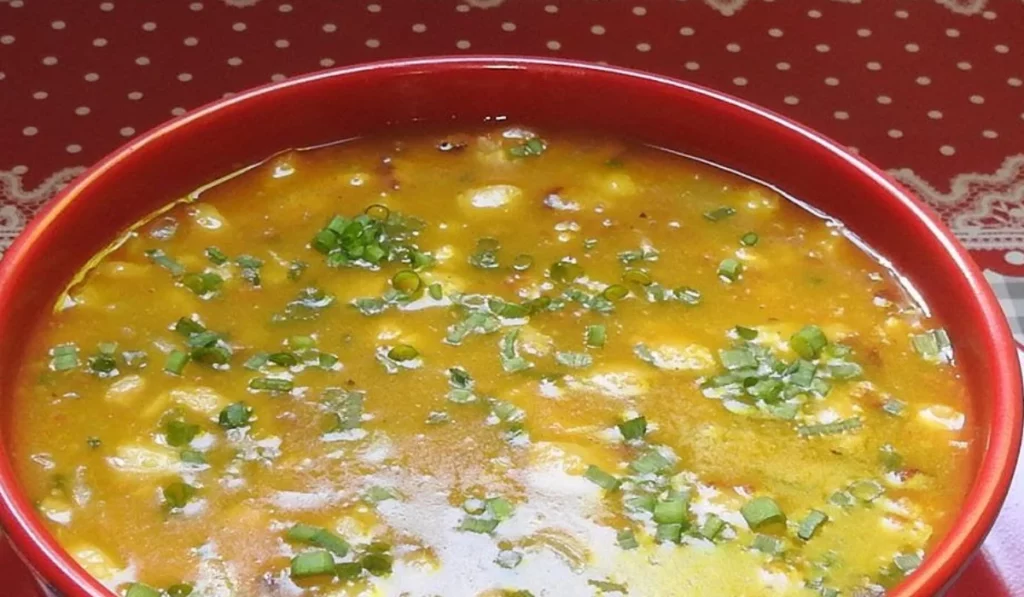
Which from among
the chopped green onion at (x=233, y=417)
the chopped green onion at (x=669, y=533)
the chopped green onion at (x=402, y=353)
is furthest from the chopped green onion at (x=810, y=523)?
the chopped green onion at (x=233, y=417)

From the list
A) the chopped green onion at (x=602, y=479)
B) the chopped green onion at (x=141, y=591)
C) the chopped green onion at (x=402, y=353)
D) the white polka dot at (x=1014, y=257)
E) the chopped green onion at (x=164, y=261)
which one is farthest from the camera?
the white polka dot at (x=1014, y=257)

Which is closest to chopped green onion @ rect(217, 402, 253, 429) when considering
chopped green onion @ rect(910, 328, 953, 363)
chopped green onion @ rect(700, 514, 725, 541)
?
chopped green onion @ rect(700, 514, 725, 541)

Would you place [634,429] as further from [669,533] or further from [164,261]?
[164,261]

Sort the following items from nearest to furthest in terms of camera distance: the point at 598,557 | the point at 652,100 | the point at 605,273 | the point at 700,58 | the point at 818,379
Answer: the point at 598,557 → the point at 818,379 → the point at 605,273 → the point at 652,100 → the point at 700,58

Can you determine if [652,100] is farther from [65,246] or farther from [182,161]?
[65,246]

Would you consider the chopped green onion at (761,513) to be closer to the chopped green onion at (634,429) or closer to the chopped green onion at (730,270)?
the chopped green onion at (634,429)

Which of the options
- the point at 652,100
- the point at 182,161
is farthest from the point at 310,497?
the point at 652,100

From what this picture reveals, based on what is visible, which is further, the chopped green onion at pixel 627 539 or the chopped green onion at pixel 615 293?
the chopped green onion at pixel 615 293

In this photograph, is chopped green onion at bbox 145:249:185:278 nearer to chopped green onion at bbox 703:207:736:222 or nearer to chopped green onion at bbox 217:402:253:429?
chopped green onion at bbox 217:402:253:429
